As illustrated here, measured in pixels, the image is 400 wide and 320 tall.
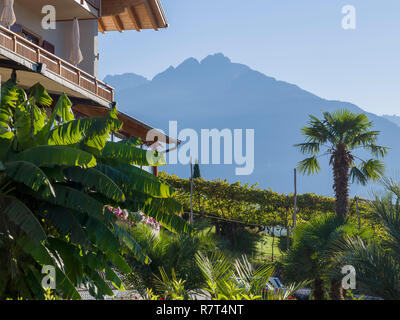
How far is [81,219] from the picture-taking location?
34.2ft

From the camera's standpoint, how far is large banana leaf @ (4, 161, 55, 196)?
345 inches

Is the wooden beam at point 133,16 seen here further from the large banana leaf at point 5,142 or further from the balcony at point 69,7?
the large banana leaf at point 5,142

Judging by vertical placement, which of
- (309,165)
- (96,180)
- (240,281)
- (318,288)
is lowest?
(318,288)

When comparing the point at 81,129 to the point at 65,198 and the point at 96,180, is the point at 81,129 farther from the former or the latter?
the point at 65,198

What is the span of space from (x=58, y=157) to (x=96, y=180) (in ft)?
2.83

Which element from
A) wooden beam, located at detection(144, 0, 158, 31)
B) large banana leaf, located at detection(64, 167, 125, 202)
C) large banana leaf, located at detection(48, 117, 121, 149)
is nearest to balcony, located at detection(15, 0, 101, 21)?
wooden beam, located at detection(144, 0, 158, 31)

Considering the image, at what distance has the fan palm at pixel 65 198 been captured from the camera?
9.33m

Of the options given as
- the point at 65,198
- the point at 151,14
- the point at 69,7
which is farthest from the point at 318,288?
the point at 151,14

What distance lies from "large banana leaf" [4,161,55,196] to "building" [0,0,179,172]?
7.34m

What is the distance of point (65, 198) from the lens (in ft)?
32.6

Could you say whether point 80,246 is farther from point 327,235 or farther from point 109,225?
point 327,235
